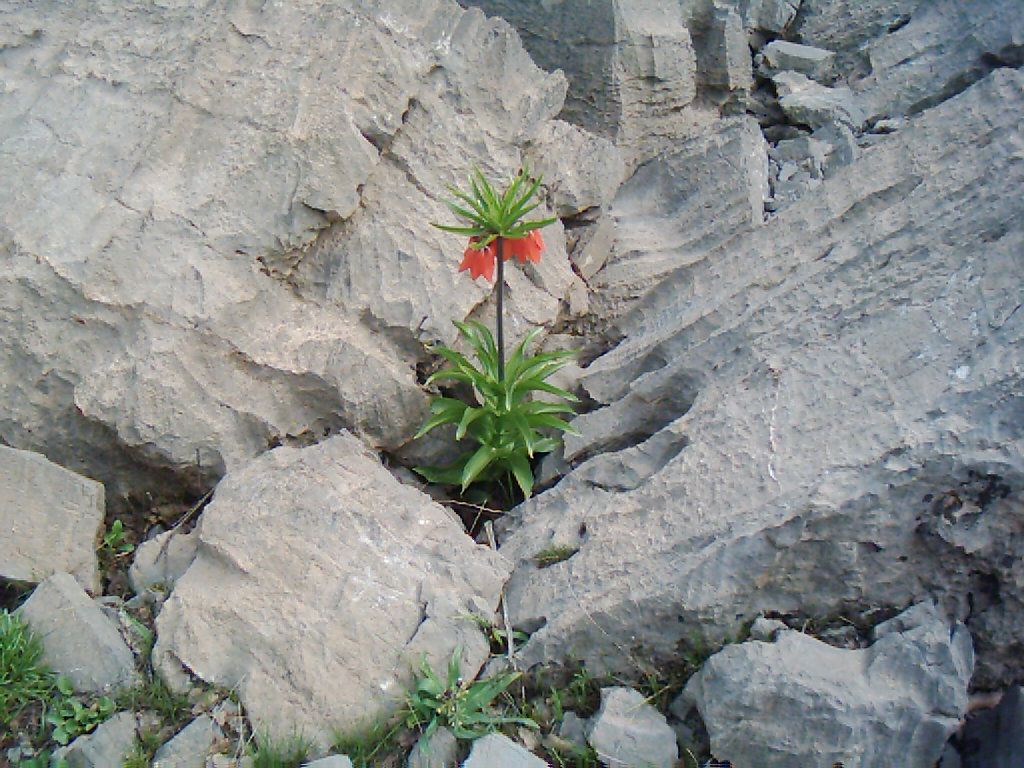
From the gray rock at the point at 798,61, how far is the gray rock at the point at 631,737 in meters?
4.34

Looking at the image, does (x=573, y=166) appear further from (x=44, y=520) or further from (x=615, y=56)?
(x=44, y=520)

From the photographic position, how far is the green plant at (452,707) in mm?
3057

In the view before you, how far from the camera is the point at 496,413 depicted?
417cm

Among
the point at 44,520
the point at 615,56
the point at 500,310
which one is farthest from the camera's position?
the point at 615,56

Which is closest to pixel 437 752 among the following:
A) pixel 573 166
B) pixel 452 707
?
pixel 452 707

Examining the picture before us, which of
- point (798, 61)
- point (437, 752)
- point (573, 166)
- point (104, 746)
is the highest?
point (798, 61)

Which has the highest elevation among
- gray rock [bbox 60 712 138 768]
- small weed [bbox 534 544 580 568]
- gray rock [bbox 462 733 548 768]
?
small weed [bbox 534 544 580 568]

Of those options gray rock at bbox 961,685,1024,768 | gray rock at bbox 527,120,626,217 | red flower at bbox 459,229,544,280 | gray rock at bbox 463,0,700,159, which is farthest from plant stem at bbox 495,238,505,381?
gray rock at bbox 961,685,1024,768

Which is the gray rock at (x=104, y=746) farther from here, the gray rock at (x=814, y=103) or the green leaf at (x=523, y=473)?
the gray rock at (x=814, y=103)

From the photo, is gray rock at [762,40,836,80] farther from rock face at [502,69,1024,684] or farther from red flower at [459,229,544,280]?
red flower at [459,229,544,280]

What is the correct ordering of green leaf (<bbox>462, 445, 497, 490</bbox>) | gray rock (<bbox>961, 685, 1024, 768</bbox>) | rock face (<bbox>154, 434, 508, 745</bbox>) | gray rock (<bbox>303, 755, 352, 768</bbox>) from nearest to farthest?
1. gray rock (<bbox>961, 685, 1024, 768</bbox>)
2. gray rock (<bbox>303, 755, 352, 768</bbox>)
3. rock face (<bbox>154, 434, 508, 745</bbox>)
4. green leaf (<bbox>462, 445, 497, 490</bbox>)

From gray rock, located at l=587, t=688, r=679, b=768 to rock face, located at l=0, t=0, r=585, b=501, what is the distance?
5.42ft

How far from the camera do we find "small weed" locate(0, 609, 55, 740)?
3055 millimetres

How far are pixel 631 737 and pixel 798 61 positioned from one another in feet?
14.9
